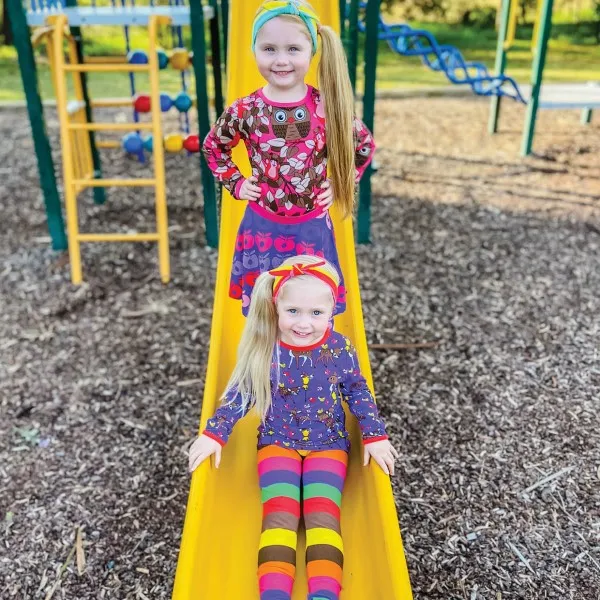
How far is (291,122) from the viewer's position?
2631 mm

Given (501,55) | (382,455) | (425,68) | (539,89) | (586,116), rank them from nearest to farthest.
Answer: (382,455) < (539,89) < (501,55) < (586,116) < (425,68)

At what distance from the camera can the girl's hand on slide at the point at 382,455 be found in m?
2.39

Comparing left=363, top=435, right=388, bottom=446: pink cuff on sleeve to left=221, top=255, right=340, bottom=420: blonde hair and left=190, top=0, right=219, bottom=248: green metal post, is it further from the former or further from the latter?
left=190, top=0, right=219, bottom=248: green metal post

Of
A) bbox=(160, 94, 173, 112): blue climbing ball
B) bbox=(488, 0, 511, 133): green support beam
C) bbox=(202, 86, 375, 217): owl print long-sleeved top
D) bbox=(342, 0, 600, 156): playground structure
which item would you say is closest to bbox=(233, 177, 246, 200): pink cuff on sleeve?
bbox=(202, 86, 375, 217): owl print long-sleeved top

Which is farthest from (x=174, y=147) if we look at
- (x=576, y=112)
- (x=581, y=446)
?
(x=576, y=112)

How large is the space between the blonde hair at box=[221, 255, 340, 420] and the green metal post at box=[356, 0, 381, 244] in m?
2.37

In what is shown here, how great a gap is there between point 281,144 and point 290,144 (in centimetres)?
3

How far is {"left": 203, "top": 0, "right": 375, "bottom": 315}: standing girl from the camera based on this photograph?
2.51m

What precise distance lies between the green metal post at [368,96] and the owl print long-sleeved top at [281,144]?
5.94ft

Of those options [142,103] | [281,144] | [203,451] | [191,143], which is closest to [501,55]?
[191,143]

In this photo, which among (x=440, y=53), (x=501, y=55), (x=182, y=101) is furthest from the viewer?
(x=501, y=55)

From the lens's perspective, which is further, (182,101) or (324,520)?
(182,101)

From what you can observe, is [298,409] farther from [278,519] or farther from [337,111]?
[337,111]

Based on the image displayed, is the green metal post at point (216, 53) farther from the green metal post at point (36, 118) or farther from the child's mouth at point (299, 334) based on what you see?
the child's mouth at point (299, 334)
